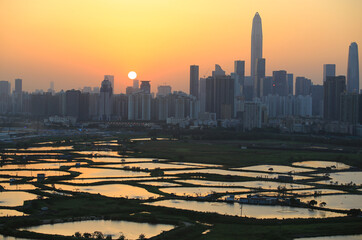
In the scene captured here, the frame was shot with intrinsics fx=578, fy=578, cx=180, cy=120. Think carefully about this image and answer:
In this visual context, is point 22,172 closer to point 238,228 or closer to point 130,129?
point 238,228

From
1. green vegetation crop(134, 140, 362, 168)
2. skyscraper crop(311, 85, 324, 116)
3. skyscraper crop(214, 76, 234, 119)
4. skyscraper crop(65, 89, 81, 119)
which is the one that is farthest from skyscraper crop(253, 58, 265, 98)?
green vegetation crop(134, 140, 362, 168)

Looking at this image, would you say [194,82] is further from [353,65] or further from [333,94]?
[333,94]

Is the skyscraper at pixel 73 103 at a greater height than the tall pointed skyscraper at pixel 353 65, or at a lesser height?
lesser

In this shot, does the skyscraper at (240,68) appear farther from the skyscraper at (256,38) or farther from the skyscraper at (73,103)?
the skyscraper at (73,103)

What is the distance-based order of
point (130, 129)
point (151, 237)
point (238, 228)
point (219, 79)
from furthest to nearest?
point (219, 79), point (130, 129), point (238, 228), point (151, 237)

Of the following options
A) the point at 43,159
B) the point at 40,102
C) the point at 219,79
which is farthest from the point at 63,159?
the point at 40,102

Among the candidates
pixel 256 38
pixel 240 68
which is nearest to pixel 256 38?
pixel 256 38

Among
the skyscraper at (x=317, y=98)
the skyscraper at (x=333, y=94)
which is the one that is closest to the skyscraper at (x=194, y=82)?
the skyscraper at (x=317, y=98)

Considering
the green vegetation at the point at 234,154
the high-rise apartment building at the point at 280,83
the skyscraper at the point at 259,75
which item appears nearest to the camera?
the green vegetation at the point at 234,154
